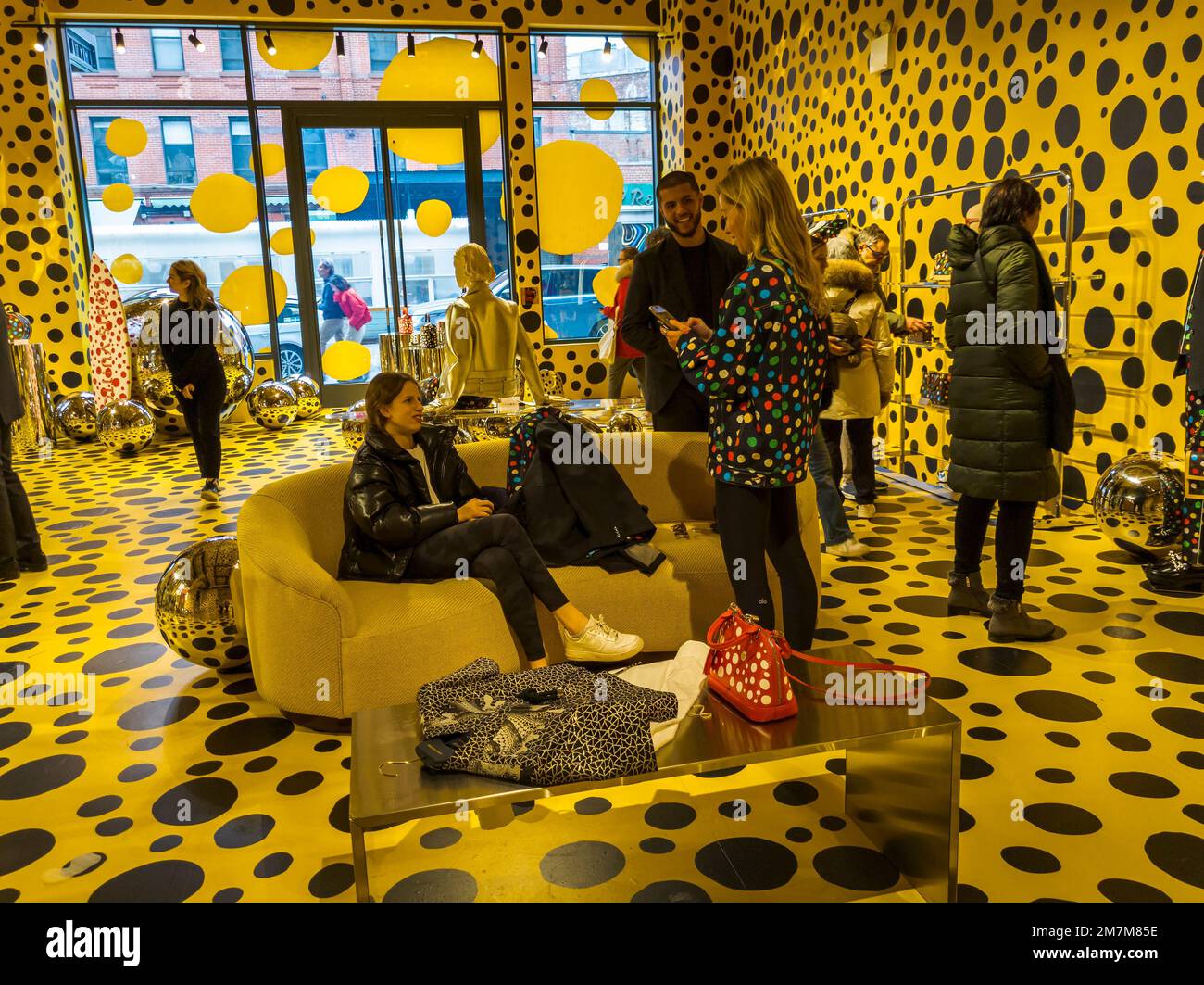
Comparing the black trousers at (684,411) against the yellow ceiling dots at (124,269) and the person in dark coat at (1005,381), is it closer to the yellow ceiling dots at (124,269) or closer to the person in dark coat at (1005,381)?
the person in dark coat at (1005,381)

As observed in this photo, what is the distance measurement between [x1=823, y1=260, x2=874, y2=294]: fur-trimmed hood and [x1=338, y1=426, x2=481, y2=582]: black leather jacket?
2.51 metres

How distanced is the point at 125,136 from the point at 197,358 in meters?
4.77

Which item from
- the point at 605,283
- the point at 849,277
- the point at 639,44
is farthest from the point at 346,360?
the point at 849,277

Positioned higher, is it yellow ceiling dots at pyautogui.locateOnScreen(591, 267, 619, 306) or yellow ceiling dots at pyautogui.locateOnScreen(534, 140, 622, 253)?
yellow ceiling dots at pyautogui.locateOnScreen(534, 140, 622, 253)

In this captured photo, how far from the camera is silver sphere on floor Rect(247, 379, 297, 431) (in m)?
8.97

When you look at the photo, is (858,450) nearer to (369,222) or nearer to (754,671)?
(754,671)

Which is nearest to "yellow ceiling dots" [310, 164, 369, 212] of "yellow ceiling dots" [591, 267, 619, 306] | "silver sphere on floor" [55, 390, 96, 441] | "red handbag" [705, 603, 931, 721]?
"yellow ceiling dots" [591, 267, 619, 306]

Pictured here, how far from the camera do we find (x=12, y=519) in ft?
15.5

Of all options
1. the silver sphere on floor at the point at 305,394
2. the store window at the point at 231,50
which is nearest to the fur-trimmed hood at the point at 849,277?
the silver sphere on floor at the point at 305,394

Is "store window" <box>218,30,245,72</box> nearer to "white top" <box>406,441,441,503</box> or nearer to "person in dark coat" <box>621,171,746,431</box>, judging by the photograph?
"person in dark coat" <box>621,171,746,431</box>

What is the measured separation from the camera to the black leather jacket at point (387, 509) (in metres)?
3.11

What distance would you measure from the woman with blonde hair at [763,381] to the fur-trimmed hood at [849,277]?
2.18 meters

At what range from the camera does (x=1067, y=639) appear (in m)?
3.49
